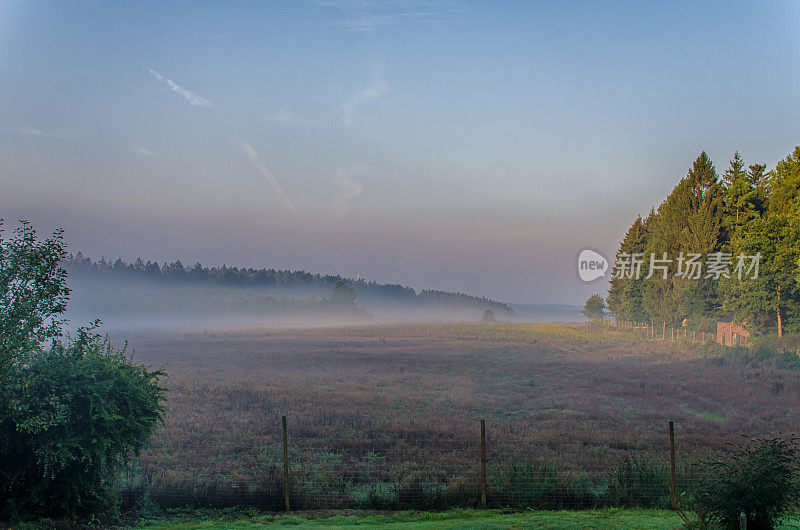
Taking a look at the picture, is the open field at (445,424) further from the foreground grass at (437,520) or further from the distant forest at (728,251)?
the distant forest at (728,251)

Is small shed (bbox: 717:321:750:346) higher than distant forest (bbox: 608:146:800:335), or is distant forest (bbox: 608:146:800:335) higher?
distant forest (bbox: 608:146:800:335)

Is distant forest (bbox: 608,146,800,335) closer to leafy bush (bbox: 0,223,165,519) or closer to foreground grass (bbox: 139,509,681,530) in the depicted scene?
foreground grass (bbox: 139,509,681,530)

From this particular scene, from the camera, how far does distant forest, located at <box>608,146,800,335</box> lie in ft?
117

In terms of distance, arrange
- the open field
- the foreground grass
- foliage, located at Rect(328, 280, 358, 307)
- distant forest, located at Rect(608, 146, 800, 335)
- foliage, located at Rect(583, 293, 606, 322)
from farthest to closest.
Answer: foliage, located at Rect(328, 280, 358, 307)
foliage, located at Rect(583, 293, 606, 322)
distant forest, located at Rect(608, 146, 800, 335)
the open field
the foreground grass

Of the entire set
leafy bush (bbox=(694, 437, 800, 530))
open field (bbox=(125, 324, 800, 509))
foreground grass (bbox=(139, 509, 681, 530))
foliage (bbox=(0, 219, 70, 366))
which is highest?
foliage (bbox=(0, 219, 70, 366))

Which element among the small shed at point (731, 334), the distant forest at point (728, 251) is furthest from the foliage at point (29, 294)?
the small shed at point (731, 334)

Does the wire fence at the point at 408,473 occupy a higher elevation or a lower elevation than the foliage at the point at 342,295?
lower

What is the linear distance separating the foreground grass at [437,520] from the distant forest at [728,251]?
104ft

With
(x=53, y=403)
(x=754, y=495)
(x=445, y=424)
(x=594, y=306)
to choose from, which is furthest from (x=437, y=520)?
(x=594, y=306)

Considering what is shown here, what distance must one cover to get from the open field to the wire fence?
0.13 feet

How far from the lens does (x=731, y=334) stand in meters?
46.0

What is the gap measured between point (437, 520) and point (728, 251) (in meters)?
45.8

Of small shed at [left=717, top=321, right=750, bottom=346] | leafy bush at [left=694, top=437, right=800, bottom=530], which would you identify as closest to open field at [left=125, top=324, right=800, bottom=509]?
leafy bush at [left=694, top=437, right=800, bottom=530]

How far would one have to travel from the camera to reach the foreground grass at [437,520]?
804 cm
